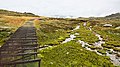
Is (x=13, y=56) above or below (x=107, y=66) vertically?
above

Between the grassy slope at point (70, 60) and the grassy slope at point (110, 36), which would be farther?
the grassy slope at point (110, 36)

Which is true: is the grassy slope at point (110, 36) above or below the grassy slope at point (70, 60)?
below

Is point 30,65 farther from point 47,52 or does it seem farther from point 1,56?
point 47,52

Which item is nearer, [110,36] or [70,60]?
[70,60]

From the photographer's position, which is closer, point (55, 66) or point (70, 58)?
point (55, 66)

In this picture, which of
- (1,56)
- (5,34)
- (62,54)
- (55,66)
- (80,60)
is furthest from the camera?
(5,34)

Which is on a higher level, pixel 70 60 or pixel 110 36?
pixel 70 60

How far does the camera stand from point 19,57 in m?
20.2

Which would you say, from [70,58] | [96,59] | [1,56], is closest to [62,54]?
[70,58]

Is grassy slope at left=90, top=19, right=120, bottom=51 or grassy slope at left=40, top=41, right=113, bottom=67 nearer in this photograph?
grassy slope at left=40, top=41, right=113, bottom=67

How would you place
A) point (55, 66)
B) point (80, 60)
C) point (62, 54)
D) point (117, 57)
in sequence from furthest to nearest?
point (117, 57), point (62, 54), point (80, 60), point (55, 66)

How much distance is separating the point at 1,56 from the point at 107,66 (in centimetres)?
1759

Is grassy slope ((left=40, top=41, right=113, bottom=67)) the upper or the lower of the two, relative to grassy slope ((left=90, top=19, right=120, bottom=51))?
upper

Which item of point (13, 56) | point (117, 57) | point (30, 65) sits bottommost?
point (117, 57)
